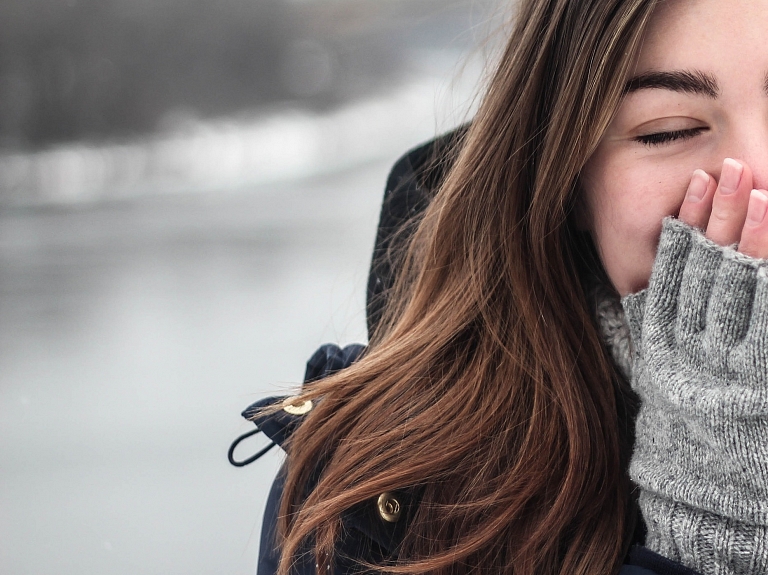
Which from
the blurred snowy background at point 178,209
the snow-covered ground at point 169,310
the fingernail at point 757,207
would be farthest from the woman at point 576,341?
the blurred snowy background at point 178,209

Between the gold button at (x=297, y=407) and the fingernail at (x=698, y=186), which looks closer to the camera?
the fingernail at (x=698, y=186)

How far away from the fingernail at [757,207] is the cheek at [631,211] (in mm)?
79

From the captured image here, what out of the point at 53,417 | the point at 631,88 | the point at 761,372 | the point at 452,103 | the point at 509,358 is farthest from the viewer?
the point at 53,417

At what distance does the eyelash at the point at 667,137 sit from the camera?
0.71 m

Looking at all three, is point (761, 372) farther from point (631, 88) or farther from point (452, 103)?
point (452, 103)

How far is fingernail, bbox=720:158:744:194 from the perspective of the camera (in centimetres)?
66

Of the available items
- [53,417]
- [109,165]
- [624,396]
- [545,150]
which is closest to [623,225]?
[545,150]

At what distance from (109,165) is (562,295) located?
Answer: 2.28 meters

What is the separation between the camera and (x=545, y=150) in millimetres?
797

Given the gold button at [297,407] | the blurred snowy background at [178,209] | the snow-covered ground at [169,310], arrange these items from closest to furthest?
the gold button at [297,407], the snow-covered ground at [169,310], the blurred snowy background at [178,209]

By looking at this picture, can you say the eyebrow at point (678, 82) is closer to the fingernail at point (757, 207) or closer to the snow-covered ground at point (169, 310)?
the fingernail at point (757, 207)

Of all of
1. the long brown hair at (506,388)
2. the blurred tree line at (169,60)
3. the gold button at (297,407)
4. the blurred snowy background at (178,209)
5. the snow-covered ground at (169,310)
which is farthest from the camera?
the blurred tree line at (169,60)

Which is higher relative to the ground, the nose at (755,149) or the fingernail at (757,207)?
the nose at (755,149)

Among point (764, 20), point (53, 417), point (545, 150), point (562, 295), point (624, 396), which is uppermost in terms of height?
point (764, 20)
